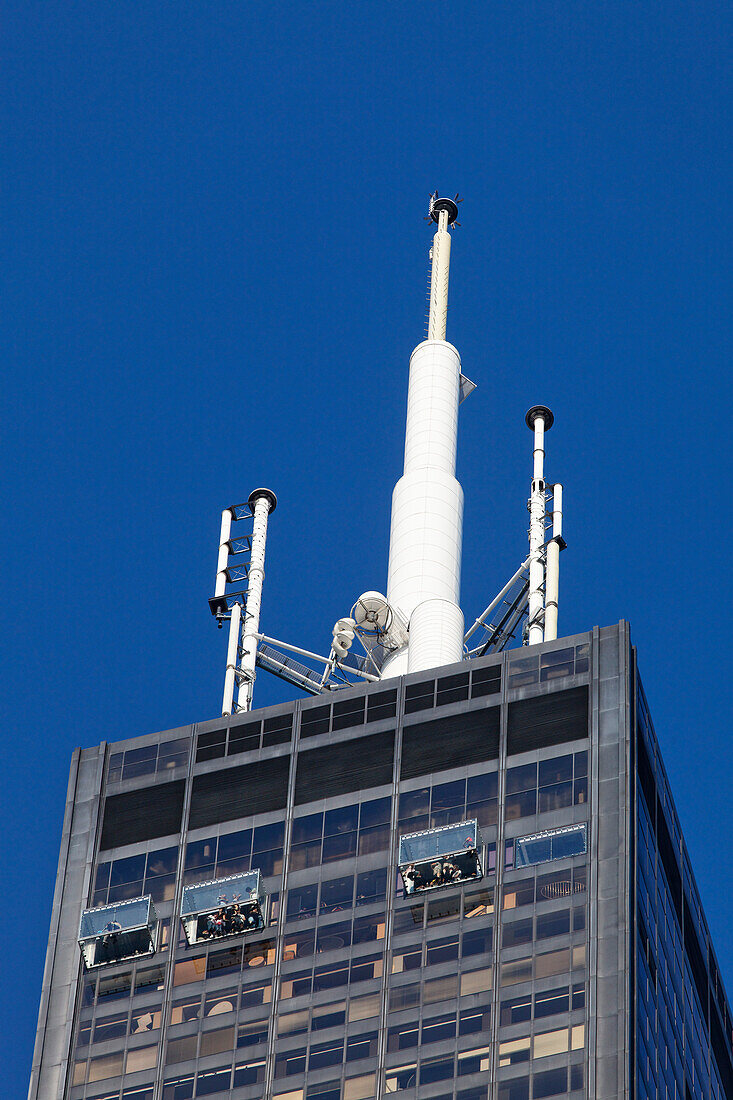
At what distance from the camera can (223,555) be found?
173500 mm

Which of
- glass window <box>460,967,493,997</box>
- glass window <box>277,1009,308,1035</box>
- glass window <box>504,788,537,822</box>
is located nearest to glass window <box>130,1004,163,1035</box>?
glass window <box>277,1009,308,1035</box>

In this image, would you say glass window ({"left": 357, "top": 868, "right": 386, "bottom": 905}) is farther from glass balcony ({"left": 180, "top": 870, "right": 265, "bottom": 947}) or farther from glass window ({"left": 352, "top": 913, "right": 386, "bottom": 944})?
glass balcony ({"left": 180, "top": 870, "right": 265, "bottom": 947})

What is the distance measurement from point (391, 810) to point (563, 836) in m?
11.0

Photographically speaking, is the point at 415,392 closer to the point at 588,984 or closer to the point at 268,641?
the point at 268,641

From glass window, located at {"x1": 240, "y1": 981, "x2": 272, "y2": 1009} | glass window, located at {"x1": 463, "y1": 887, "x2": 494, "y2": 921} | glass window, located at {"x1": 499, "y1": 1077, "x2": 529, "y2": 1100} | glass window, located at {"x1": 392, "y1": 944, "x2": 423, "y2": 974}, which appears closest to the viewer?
glass window, located at {"x1": 499, "y1": 1077, "x2": 529, "y2": 1100}

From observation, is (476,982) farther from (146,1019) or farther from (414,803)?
(146,1019)

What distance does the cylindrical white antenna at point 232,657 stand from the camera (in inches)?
6270

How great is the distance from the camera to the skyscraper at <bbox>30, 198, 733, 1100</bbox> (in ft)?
417

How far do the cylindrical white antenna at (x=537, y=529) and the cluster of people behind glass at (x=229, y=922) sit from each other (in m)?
28.8

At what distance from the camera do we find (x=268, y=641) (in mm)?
167000

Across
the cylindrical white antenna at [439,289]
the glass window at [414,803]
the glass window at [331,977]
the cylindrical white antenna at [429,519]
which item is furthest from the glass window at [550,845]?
the cylindrical white antenna at [439,289]

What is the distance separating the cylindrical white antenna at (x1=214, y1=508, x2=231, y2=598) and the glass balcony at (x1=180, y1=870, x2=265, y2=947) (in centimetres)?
3494

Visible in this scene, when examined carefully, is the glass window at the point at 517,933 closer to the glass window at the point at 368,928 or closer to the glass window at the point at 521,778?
the glass window at the point at 368,928

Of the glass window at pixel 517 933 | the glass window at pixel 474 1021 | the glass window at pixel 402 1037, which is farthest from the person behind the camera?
the glass window at pixel 517 933
